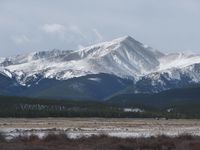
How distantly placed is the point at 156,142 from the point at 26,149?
12516 millimetres

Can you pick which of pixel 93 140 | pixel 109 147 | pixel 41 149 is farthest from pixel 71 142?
pixel 41 149

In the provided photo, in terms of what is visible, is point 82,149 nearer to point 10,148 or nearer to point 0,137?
point 10,148

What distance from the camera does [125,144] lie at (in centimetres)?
5528

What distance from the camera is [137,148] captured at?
53375 mm

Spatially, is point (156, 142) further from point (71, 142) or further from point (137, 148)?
point (71, 142)

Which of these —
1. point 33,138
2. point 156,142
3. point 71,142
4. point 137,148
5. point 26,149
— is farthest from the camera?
point 33,138

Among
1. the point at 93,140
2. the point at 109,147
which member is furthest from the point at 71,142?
the point at 109,147

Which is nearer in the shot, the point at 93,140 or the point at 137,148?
the point at 137,148

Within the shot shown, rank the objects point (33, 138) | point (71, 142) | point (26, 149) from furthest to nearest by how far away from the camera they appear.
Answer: point (33, 138), point (71, 142), point (26, 149)

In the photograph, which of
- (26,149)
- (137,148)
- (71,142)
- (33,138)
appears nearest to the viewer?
(26,149)

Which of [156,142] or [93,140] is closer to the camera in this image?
[156,142]

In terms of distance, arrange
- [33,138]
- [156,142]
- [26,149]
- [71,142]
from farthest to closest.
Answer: [33,138], [71,142], [156,142], [26,149]

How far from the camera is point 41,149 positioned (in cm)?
5025

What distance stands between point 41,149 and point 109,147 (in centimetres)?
699
